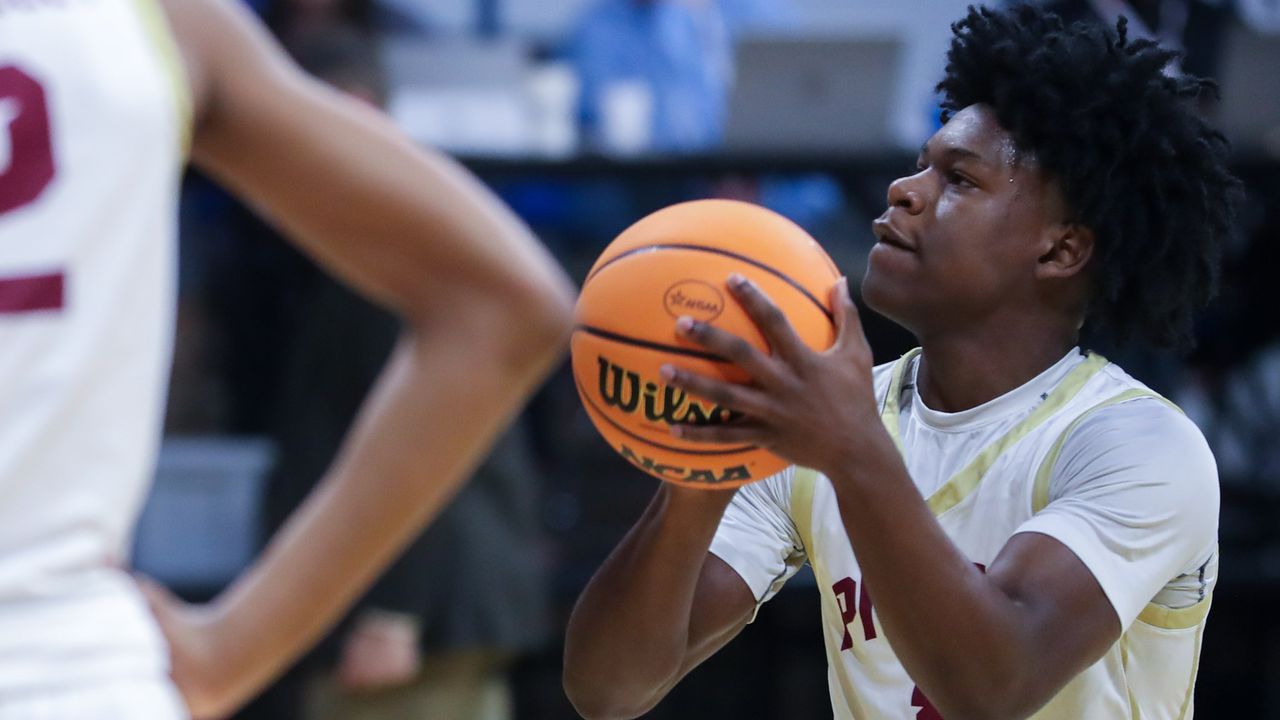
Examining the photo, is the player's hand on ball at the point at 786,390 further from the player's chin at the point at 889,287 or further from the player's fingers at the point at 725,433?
the player's chin at the point at 889,287

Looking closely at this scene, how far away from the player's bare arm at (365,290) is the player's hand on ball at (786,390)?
353mm

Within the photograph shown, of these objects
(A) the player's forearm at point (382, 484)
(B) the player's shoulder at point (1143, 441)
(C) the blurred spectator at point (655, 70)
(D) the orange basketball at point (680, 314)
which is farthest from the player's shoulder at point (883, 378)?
(C) the blurred spectator at point (655, 70)

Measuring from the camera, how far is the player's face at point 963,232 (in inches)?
86.8

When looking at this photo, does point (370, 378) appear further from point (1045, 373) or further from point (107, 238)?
point (107, 238)

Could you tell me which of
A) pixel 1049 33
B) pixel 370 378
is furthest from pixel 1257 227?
pixel 1049 33

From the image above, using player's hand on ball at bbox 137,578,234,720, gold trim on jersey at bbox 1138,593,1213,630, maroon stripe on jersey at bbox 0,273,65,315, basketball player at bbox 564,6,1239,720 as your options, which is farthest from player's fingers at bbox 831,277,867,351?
maroon stripe on jersey at bbox 0,273,65,315

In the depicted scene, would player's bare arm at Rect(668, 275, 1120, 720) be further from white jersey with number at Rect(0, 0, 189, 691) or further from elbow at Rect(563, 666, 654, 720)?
white jersey with number at Rect(0, 0, 189, 691)

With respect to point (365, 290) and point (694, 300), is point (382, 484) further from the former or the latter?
point (694, 300)

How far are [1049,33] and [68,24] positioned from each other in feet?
4.64

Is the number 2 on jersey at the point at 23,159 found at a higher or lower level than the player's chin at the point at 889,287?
higher

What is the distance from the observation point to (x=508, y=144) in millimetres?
5207

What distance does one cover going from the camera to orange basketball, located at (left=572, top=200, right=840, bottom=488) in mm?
1934

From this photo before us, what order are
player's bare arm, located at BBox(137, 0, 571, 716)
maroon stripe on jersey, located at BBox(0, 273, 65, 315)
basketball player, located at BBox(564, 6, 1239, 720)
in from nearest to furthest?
maroon stripe on jersey, located at BBox(0, 273, 65, 315) → player's bare arm, located at BBox(137, 0, 571, 716) → basketball player, located at BBox(564, 6, 1239, 720)

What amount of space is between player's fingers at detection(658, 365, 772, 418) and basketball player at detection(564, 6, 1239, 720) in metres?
0.32
